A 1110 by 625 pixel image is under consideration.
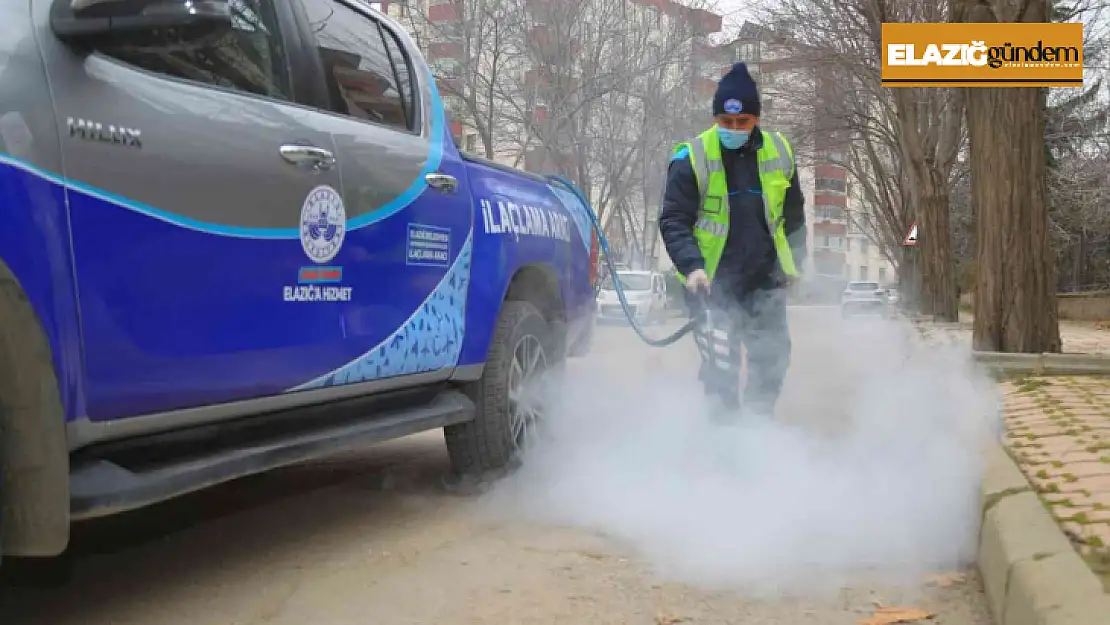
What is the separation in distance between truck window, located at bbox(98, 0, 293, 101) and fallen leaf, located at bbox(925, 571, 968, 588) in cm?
265

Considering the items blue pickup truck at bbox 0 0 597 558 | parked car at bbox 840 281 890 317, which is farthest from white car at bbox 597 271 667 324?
blue pickup truck at bbox 0 0 597 558

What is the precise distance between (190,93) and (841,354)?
9851 mm

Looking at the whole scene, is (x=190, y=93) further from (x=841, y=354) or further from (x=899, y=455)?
(x=841, y=354)

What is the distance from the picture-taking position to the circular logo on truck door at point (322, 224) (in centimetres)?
318

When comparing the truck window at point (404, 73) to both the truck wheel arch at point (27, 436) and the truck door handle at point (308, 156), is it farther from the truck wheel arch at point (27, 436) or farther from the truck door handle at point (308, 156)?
the truck wheel arch at point (27, 436)

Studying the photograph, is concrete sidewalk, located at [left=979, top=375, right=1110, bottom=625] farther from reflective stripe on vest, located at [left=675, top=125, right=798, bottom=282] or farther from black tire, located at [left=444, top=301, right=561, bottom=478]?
black tire, located at [left=444, top=301, right=561, bottom=478]

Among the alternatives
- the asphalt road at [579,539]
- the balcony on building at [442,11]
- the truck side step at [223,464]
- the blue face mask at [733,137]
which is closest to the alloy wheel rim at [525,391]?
the asphalt road at [579,539]

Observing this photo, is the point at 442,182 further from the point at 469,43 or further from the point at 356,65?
the point at 469,43

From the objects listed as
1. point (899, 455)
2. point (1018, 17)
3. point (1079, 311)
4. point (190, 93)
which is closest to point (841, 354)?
point (1018, 17)

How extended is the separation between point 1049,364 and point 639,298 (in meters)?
19.0

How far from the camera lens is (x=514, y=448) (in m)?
4.64

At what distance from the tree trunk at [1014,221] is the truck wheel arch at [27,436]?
28.8ft

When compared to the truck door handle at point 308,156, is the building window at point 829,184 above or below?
above

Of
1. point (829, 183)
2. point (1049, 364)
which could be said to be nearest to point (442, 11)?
point (1049, 364)
